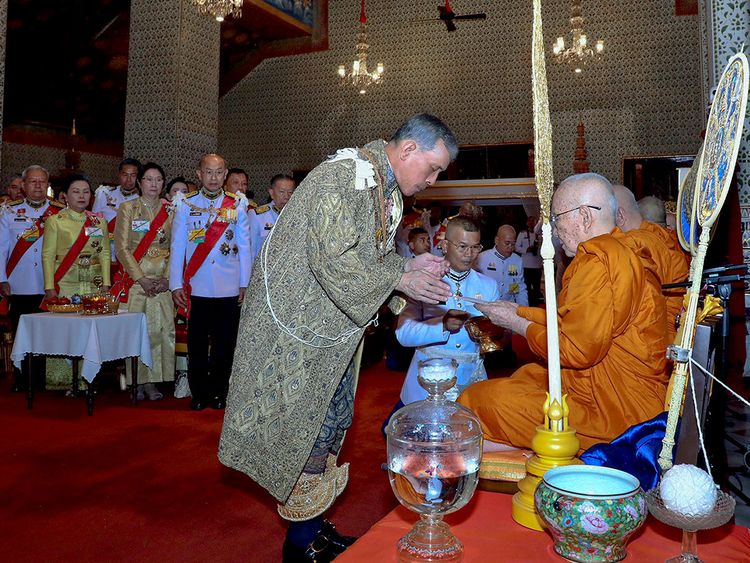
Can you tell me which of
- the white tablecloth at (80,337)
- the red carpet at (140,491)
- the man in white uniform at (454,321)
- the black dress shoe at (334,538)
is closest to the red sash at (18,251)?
the white tablecloth at (80,337)

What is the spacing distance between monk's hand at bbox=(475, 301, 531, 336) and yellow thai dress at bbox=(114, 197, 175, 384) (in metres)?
3.75

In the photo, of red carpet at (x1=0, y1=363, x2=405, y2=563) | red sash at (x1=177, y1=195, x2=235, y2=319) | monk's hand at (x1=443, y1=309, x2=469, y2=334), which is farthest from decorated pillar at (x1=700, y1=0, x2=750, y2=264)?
red sash at (x1=177, y1=195, x2=235, y2=319)

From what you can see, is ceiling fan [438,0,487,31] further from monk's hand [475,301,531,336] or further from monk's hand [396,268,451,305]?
monk's hand [396,268,451,305]

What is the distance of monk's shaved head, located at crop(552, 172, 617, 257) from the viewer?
2.26 meters

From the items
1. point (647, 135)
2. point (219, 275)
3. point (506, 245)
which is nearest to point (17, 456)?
point (219, 275)

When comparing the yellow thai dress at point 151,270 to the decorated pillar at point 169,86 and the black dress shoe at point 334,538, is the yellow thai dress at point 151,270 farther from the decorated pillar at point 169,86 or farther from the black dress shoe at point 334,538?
the decorated pillar at point 169,86

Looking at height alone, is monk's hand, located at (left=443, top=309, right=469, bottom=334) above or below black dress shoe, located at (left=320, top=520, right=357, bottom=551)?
above

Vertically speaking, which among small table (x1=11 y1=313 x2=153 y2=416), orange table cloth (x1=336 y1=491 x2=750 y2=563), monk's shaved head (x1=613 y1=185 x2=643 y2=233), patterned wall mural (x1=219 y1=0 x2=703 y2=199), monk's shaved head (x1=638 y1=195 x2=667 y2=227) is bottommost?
orange table cloth (x1=336 y1=491 x2=750 y2=563)

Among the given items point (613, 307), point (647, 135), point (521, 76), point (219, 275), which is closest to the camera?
point (613, 307)

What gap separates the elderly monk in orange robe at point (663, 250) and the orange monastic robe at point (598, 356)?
70 cm

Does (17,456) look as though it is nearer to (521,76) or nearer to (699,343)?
(699,343)

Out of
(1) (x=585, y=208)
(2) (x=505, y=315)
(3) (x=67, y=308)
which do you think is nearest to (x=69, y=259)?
(3) (x=67, y=308)

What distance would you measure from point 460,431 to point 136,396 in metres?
4.31

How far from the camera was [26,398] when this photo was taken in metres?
5.20
